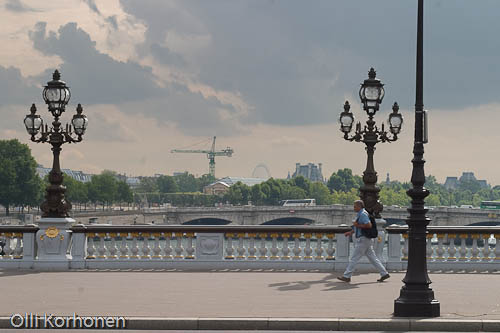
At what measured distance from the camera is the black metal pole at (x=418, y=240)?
13992 millimetres

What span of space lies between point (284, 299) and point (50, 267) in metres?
8.50

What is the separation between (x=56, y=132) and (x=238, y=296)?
8970mm

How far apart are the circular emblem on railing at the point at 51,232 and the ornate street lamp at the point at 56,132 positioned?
467 mm

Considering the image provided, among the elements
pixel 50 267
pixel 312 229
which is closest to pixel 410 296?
pixel 312 229

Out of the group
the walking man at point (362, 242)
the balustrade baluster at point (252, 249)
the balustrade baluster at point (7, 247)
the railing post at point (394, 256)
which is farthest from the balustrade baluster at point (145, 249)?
the railing post at point (394, 256)

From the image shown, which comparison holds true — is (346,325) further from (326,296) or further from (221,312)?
(326,296)

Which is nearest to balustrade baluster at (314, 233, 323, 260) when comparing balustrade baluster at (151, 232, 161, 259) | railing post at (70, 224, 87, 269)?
balustrade baluster at (151, 232, 161, 259)

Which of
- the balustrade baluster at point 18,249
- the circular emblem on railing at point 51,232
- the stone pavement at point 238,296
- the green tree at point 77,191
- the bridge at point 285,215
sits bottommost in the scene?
the stone pavement at point 238,296

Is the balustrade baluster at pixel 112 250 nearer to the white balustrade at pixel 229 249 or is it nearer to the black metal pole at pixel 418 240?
the white balustrade at pixel 229 249

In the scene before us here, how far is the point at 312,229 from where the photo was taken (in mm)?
22328

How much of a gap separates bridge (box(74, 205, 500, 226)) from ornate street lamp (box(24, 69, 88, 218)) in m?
118

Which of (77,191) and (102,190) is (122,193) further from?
(77,191)

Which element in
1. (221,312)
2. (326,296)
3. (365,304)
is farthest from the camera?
(326,296)

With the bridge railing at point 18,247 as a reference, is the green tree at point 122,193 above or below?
above
